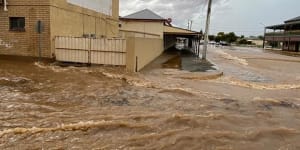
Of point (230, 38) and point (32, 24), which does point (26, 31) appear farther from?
point (230, 38)

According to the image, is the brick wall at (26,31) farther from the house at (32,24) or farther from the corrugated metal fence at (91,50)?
the corrugated metal fence at (91,50)

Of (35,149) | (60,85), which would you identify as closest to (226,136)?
(35,149)

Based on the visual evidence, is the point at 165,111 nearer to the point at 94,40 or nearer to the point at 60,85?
the point at 60,85

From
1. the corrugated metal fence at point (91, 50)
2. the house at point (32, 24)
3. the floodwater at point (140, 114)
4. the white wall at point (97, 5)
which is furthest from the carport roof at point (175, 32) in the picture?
the floodwater at point (140, 114)

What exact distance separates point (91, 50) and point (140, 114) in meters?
9.69

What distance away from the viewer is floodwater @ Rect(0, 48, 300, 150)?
5.60m

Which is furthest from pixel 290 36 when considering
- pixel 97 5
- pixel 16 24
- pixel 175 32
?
pixel 16 24

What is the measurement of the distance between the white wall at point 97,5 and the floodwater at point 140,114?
9116 millimetres

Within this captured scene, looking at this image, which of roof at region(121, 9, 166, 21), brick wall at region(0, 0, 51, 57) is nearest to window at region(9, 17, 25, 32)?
brick wall at region(0, 0, 51, 57)

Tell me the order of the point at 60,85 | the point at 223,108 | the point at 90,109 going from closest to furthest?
the point at 90,109
the point at 223,108
the point at 60,85

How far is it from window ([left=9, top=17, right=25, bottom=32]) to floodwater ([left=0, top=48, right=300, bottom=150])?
5270mm

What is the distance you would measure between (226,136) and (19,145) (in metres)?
3.99

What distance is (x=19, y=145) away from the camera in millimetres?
5113

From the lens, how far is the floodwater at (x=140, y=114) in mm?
5598
